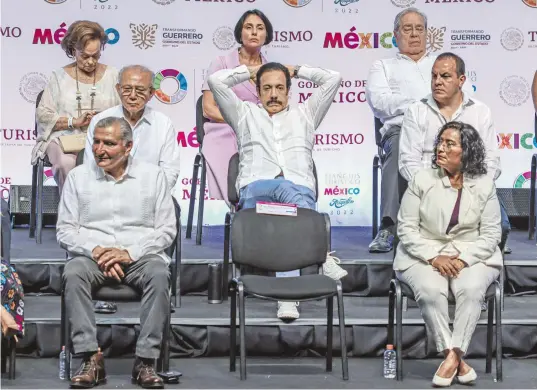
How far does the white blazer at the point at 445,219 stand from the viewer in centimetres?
536

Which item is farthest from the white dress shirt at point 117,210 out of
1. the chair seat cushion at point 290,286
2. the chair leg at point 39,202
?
the chair leg at point 39,202

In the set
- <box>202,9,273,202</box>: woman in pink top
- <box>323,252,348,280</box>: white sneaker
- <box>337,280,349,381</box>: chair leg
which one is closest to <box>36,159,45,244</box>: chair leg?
<box>202,9,273,202</box>: woman in pink top

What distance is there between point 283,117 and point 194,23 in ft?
5.97

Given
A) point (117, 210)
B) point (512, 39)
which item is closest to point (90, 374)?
point (117, 210)

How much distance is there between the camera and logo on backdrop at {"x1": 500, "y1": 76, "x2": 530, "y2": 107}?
302 inches

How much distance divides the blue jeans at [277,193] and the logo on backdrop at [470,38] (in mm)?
2297

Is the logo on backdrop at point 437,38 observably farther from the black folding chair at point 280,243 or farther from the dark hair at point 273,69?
the black folding chair at point 280,243

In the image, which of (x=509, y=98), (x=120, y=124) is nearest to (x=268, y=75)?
(x=120, y=124)

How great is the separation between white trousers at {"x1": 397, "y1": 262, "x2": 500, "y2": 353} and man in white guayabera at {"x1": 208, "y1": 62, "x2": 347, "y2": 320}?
0.79 meters

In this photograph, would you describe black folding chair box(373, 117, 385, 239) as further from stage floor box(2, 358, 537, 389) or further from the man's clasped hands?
the man's clasped hands

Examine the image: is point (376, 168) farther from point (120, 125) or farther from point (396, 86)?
point (120, 125)

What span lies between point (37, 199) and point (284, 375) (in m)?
2.43

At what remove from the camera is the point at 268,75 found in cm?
598

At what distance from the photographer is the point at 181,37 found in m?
7.68
